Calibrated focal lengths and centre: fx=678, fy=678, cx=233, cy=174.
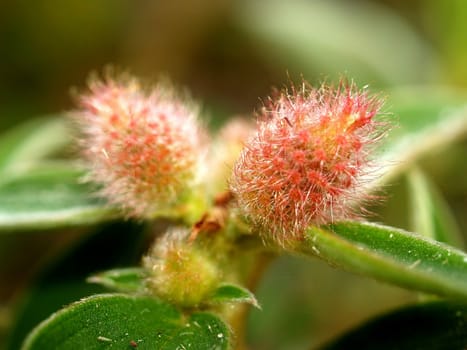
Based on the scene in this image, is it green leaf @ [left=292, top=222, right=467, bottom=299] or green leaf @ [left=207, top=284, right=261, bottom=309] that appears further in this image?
green leaf @ [left=207, top=284, right=261, bottom=309]

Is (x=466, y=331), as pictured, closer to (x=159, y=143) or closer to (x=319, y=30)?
(x=159, y=143)

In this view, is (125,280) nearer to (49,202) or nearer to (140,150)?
(140,150)

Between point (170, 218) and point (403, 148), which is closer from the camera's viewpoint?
point (170, 218)

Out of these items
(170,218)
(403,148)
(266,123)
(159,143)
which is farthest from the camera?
(403,148)

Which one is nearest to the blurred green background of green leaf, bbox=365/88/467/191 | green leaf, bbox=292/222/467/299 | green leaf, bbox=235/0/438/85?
green leaf, bbox=235/0/438/85

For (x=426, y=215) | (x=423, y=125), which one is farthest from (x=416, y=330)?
(x=423, y=125)

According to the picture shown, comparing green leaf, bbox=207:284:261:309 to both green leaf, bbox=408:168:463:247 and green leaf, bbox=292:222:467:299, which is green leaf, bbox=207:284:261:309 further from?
green leaf, bbox=408:168:463:247

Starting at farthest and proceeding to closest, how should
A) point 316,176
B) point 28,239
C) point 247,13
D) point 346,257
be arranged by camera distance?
point 247,13 → point 28,239 → point 316,176 → point 346,257

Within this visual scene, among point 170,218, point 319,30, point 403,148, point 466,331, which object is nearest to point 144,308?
point 170,218
